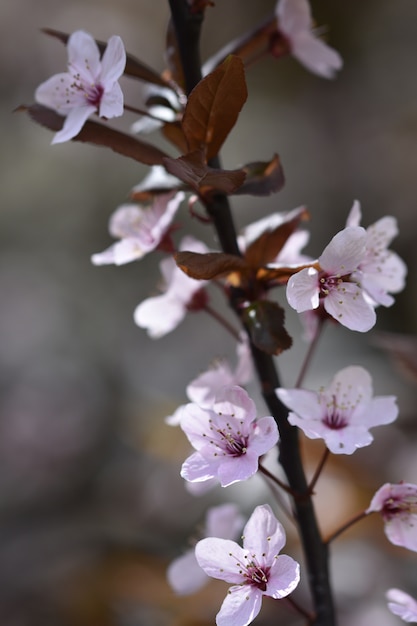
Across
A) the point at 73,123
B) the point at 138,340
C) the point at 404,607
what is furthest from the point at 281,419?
the point at 138,340

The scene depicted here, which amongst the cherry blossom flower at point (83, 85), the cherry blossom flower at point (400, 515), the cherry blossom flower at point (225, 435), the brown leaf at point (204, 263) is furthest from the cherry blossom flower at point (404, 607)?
the cherry blossom flower at point (83, 85)

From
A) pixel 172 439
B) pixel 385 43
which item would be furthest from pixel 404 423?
pixel 385 43

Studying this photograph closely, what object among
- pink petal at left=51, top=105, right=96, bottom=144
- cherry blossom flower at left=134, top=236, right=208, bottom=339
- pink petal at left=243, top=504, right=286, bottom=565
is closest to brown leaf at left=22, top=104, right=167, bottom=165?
pink petal at left=51, top=105, right=96, bottom=144

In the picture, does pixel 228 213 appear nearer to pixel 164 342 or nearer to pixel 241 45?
pixel 241 45

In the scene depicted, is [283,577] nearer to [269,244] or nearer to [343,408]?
[343,408]

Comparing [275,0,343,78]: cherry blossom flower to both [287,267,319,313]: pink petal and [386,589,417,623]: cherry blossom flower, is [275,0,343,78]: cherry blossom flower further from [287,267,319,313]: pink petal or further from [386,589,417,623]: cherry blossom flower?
[386,589,417,623]: cherry blossom flower

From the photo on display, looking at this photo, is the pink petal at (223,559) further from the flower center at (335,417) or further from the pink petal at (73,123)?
the pink petal at (73,123)

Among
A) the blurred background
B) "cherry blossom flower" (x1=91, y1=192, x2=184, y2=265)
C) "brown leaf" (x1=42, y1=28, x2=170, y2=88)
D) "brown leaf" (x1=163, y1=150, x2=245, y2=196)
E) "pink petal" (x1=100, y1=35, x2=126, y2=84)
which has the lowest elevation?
the blurred background
